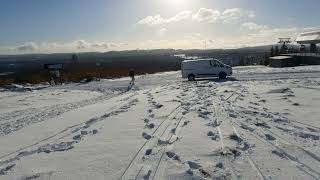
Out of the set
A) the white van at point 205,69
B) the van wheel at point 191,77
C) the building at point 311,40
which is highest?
the building at point 311,40

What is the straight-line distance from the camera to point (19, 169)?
8.06 metres

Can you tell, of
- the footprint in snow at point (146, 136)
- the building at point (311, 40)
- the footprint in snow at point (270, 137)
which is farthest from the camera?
the building at point (311, 40)

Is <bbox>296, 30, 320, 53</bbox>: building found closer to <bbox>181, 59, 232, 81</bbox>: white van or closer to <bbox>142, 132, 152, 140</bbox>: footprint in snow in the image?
<bbox>181, 59, 232, 81</bbox>: white van

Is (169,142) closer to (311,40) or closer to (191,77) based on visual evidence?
(191,77)

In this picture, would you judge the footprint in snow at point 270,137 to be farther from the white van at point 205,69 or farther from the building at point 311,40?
the building at point 311,40

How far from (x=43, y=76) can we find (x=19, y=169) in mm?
38930

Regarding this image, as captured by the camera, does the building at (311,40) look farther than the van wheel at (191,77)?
Yes

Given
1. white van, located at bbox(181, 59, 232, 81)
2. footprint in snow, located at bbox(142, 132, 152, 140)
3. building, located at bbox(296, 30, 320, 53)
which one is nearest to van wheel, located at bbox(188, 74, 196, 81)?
white van, located at bbox(181, 59, 232, 81)

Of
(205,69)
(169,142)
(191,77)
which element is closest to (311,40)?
(205,69)

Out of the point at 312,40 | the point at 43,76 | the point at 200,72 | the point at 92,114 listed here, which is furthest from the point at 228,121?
the point at 312,40

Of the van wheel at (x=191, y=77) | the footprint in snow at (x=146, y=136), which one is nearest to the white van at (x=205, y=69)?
the van wheel at (x=191, y=77)

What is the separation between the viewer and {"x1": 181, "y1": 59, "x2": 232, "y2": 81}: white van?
1355 inches

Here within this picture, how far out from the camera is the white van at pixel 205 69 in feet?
113

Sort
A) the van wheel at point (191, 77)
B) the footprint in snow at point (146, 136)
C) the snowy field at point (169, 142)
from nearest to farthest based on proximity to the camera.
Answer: the snowy field at point (169, 142)
the footprint in snow at point (146, 136)
the van wheel at point (191, 77)
